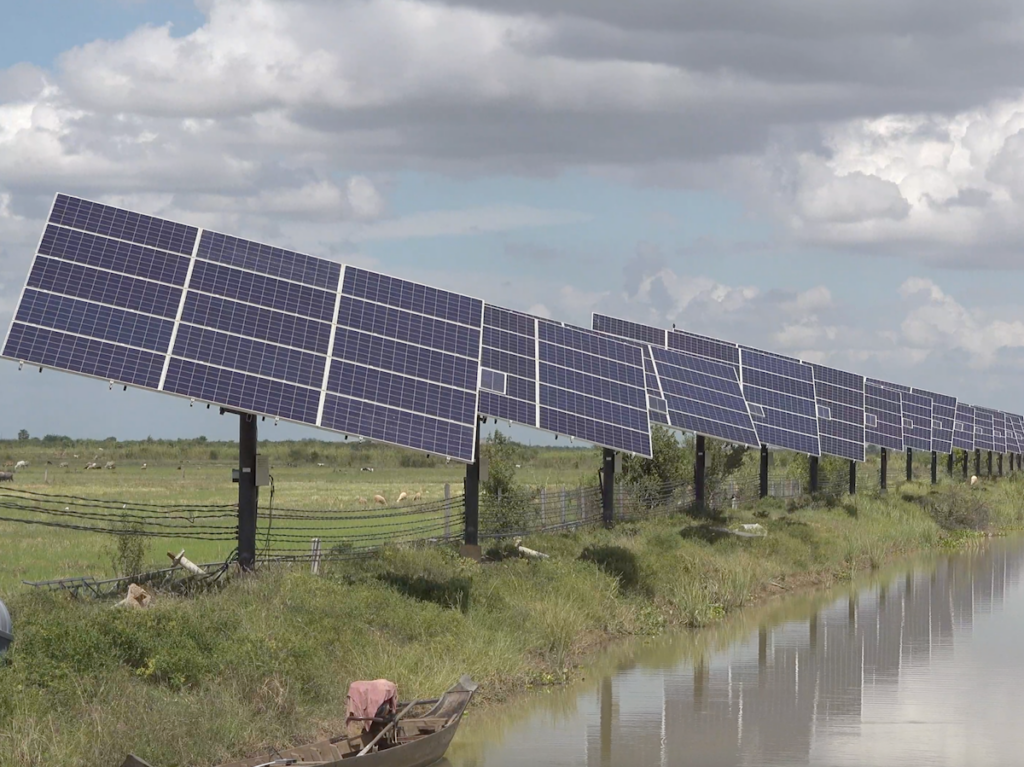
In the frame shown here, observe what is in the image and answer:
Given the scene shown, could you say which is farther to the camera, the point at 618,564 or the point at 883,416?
the point at 883,416

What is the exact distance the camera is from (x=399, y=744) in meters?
15.1

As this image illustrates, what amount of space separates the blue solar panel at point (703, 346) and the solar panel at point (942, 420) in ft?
64.7

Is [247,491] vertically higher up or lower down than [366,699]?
higher up

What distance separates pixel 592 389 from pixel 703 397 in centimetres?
998

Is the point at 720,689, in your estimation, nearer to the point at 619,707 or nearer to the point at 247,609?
the point at 619,707

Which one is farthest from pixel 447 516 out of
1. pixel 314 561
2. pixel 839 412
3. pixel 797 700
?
pixel 839 412

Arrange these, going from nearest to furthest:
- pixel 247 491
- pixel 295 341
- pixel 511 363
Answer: pixel 247 491, pixel 295 341, pixel 511 363

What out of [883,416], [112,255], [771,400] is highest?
[883,416]

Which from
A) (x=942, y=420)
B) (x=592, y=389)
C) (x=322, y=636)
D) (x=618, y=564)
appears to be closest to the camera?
(x=322, y=636)

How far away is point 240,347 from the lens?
21141 mm

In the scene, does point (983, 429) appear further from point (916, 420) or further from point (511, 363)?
point (511, 363)

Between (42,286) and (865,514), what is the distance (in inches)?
1235

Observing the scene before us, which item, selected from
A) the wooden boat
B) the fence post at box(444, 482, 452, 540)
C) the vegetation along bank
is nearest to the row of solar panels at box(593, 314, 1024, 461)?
the vegetation along bank

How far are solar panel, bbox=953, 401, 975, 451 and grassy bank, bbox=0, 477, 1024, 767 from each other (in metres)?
47.2
